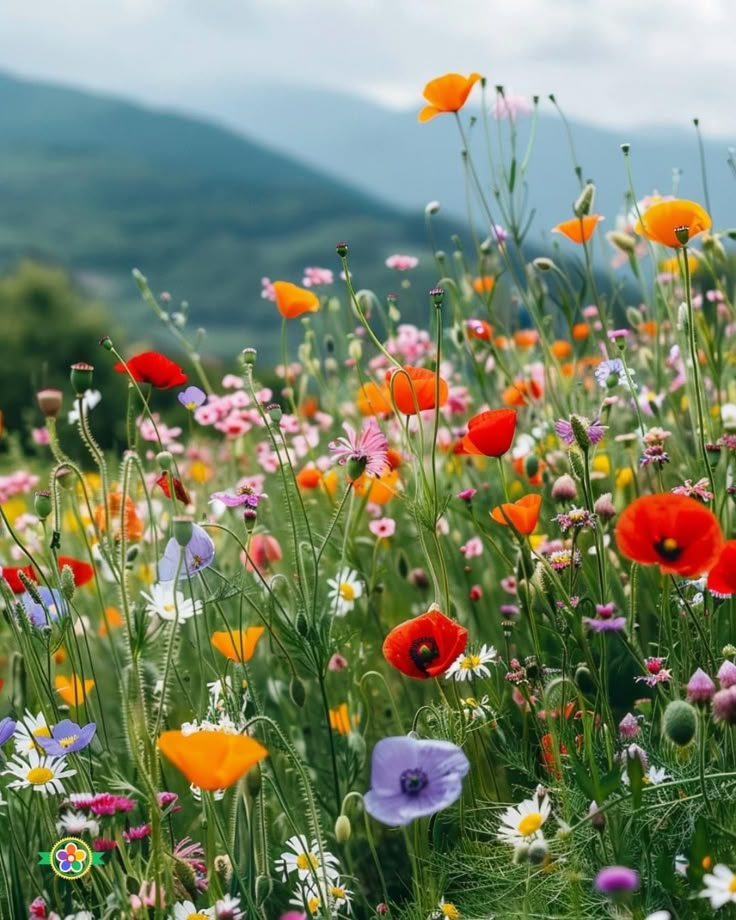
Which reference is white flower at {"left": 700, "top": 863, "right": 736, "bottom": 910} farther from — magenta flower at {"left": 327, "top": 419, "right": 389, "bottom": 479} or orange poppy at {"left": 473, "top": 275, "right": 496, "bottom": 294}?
orange poppy at {"left": 473, "top": 275, "right": 496, "bottom": 294}

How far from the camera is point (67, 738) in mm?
1378

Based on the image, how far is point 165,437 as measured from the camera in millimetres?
2631

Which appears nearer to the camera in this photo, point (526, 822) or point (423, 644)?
point (526, 822)

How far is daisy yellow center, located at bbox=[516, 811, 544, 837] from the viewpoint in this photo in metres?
1.20

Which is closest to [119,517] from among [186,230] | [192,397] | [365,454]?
[192,397]

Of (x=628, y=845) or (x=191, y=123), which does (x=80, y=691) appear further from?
(x=191, y=123)

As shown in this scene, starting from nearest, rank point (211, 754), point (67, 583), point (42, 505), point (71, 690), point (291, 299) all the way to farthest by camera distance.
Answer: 1. point (211, 754)
2. point (67, 583)
3. point (42, 505)
4. point (71, 690)
5. point (291, 299)

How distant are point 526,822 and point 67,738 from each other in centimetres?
61

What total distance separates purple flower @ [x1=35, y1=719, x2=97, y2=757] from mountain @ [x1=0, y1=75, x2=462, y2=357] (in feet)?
329

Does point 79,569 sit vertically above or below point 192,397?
below

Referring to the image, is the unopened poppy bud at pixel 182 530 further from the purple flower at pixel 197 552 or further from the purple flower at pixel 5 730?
the purple flower at pixel 5 730

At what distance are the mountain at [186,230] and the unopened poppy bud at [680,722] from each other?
100748mm

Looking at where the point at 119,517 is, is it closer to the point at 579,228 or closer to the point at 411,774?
the point at 579,228

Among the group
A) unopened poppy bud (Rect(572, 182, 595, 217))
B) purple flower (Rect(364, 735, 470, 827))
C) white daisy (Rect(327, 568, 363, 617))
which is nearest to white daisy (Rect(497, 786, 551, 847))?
purple flower (Rect(364, 735, 470, 827))
